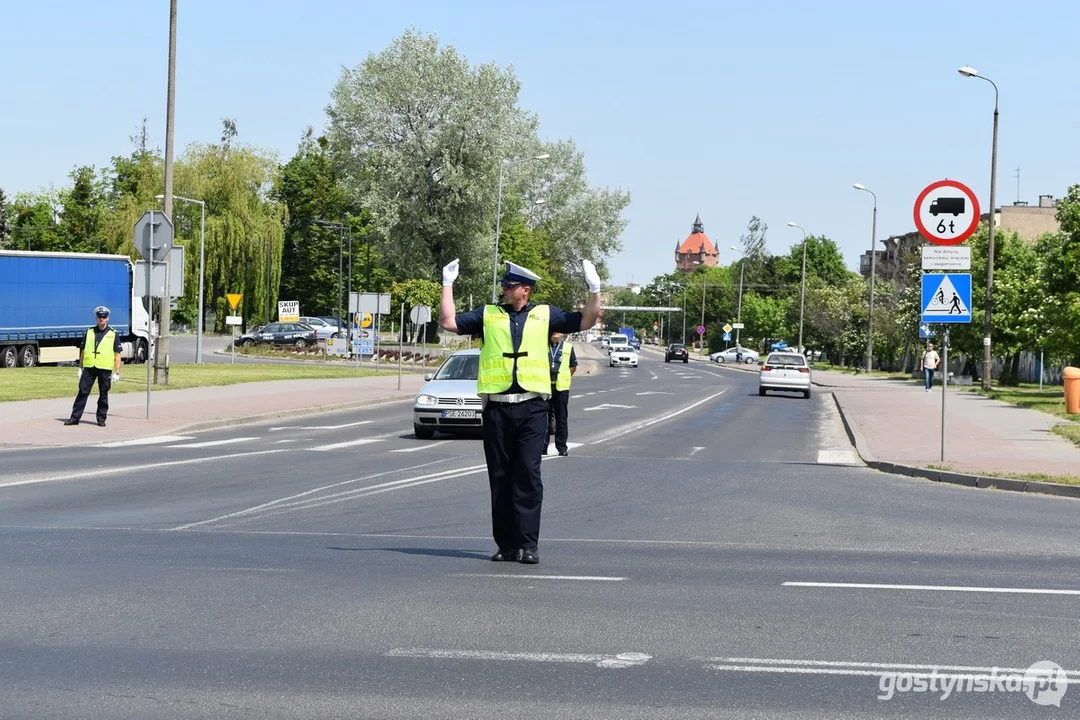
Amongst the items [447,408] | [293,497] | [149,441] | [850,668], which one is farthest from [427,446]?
A: [850,668]

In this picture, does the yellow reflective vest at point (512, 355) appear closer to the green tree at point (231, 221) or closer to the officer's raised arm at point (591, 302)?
the officer's raised arm at point (591, 302)

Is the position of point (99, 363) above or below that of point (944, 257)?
below

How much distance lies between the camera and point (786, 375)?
151 ft

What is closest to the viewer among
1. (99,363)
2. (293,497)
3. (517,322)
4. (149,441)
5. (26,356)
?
(517,322)

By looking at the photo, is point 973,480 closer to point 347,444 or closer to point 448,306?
point 448,306

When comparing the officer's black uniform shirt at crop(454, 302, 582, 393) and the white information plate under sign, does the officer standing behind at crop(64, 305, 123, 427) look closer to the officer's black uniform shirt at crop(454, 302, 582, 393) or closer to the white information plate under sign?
the white information plate under sign

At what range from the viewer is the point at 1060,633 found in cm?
711

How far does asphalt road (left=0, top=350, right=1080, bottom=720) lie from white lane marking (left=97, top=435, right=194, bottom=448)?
4.81 m

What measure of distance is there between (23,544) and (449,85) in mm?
60560

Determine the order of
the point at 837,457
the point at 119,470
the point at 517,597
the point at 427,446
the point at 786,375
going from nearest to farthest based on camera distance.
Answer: the point at 517,597 → the point at 119,470 → the point at 837,457 → the point at 427,446 → the point at 786,375

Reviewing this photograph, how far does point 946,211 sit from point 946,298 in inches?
45.2

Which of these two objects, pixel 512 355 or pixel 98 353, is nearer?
pixel 512 355

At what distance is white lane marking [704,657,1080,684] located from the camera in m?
6.16

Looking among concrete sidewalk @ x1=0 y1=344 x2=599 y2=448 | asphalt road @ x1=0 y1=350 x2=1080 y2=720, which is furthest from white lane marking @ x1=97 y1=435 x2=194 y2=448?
asphalt road @ x1=0 y1=350 x2=1080 y2=720
